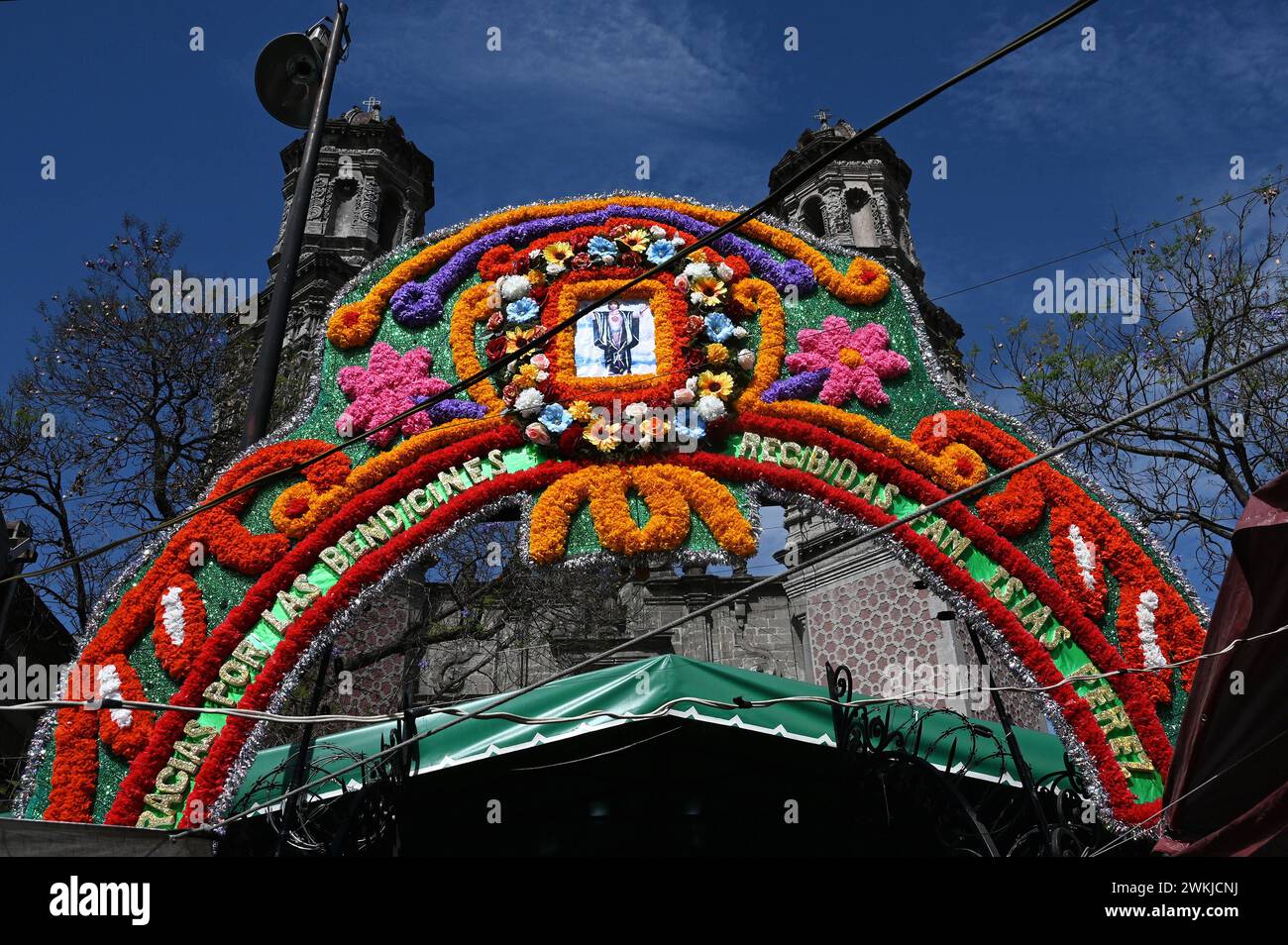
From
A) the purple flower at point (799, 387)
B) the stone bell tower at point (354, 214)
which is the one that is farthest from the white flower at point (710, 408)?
the stone bell tower at point (354, 214)

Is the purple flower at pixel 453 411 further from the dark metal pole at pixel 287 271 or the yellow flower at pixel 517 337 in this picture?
the dark metal pole at pixel 287 271

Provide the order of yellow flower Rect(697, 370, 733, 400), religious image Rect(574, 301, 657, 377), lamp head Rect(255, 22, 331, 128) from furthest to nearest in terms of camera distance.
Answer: lamp head Rect(255, 22, 331, 128), religious image Rect(574, 301, 657, 377), yellow flower Rect(697, 370, 733, 400)

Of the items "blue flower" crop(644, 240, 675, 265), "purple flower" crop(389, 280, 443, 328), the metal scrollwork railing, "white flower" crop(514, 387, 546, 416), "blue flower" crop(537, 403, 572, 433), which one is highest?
"blue flower" crop(644, 240, 675, 265)

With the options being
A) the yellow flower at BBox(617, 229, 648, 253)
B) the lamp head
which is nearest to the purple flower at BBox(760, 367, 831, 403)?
the yellow flower at BBox(617, 229, 648, 253)

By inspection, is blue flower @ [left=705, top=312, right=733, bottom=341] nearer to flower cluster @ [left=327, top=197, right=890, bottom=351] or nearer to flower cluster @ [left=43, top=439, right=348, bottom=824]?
flower cluster @ [left=327, top=197, right=890, bottom=351]

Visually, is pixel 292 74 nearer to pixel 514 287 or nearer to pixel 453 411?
pixel 514 287

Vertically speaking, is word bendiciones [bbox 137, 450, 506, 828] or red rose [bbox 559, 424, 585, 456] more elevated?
red rose [bbox 559, 424, 585, 456]

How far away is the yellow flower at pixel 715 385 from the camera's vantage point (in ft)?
20.3

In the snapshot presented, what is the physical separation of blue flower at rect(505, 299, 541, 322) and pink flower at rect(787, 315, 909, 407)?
1725 millimetres

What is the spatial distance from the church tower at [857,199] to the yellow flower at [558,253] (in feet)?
59.0

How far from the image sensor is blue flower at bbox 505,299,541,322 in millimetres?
6520

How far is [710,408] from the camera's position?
20.0ft

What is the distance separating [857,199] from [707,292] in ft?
66.8

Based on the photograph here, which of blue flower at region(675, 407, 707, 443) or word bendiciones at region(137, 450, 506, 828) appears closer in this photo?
word bendiciones at region(137, 450, 506, 828)
